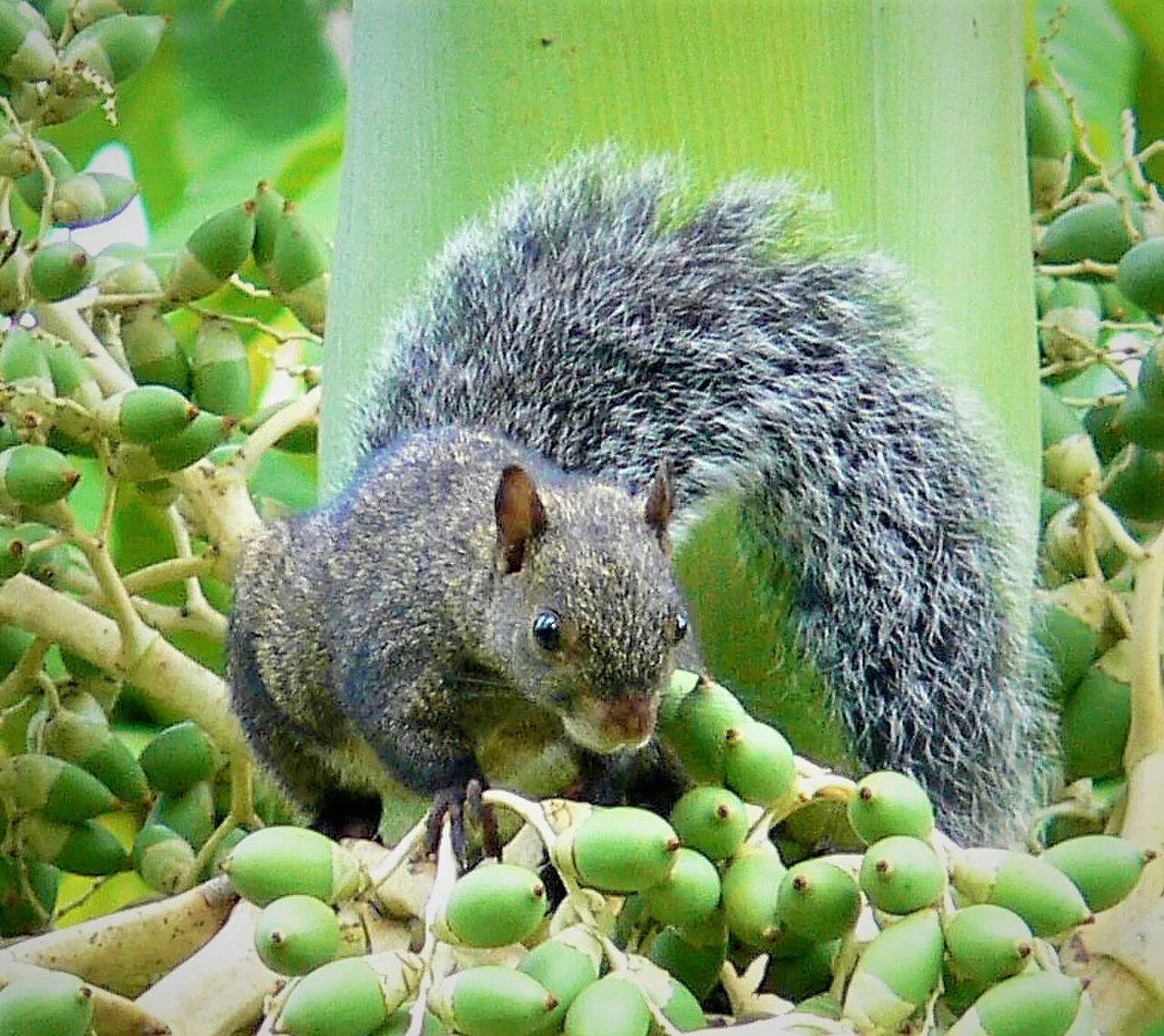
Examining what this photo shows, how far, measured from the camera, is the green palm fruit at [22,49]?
862mm

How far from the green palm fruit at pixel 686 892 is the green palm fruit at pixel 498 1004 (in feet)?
0.26

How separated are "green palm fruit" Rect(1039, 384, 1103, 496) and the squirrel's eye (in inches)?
10.5

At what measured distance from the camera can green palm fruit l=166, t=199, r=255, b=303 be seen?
34.5 inches

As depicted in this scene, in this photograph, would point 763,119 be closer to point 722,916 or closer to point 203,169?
point 722,916

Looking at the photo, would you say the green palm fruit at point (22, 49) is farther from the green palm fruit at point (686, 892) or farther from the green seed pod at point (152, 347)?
the green palm fruit at point (686, 892)

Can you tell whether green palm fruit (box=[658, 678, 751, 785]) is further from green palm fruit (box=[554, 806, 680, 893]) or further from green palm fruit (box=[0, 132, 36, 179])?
green palm fruit (box=[0, 132, 36, 179])

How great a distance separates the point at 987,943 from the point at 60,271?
1.76 feet

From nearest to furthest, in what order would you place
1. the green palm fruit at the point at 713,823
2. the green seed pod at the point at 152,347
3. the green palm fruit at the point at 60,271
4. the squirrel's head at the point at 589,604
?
the green palm fruit at the point at 713,823
the squirrel's head at the point at 589,604
the green palm fruit at the point at 60,271
the green seed pod at the point at 152,347

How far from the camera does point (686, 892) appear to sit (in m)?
0.53

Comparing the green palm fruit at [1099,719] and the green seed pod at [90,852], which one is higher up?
the green palm fruit at [1099,719]

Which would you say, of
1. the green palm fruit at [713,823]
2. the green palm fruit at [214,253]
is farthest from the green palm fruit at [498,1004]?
the green palm fruit at [214,253]

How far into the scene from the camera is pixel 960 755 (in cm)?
75

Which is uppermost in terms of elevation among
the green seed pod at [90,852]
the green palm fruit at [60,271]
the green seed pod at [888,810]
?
the green palm fruit at [60,271]

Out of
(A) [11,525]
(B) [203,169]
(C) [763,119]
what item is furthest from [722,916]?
(B) [203,169]
